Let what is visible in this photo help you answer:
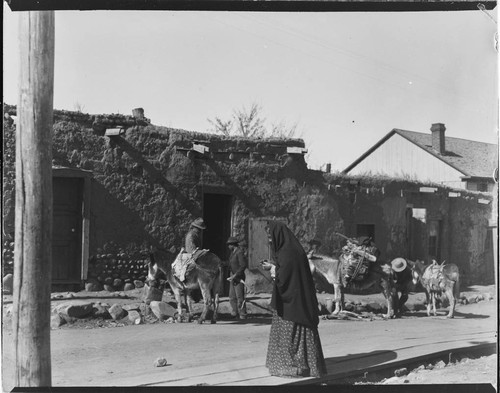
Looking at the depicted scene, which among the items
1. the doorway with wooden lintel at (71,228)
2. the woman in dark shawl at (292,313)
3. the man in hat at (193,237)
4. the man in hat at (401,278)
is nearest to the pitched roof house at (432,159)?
the man in hat at (401,278)

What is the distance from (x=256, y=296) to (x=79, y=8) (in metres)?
7.44

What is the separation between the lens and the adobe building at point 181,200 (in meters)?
10.9

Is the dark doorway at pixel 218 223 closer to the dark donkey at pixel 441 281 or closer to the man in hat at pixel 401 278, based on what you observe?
the man in hat at pixel 401 278

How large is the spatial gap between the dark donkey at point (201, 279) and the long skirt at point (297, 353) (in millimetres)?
3599

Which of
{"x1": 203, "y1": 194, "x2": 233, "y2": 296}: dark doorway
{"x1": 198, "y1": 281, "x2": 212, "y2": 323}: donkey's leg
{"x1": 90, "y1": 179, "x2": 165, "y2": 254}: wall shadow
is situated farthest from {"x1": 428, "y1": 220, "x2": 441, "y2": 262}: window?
{"x1": 90, "y1": 179, "x2": 165, "y2": 254}: wall shadow

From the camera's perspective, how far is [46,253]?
5.34 m

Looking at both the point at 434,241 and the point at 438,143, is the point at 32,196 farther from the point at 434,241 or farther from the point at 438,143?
the point at 438,143

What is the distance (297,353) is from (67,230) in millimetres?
5692

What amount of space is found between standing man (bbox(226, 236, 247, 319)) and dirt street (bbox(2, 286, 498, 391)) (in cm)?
25

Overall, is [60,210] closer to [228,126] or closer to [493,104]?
[493,104]

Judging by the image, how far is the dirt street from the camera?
6.79 m

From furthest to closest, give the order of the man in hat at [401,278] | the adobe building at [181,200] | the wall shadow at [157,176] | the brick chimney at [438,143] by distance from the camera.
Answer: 1. the brick chimney at [438,143]
2. the man in hat at [401,278]
3. the wall shadow at [157,176]
4. the adobe building at [181,200]

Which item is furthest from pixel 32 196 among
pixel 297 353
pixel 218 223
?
pixel 218 223

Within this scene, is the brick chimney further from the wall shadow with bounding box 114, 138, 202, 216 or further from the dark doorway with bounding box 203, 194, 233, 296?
the wall shadow with bounding box 114, 138, 202, 216
